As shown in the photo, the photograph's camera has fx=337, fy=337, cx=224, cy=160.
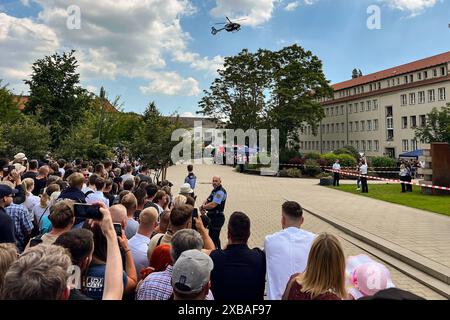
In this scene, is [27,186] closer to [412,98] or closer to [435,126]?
[435,126]

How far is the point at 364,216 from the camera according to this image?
42.6ft

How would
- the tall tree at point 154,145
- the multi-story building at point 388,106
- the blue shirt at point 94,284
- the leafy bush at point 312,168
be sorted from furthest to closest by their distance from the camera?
1. the multi-story building at point 388,106
2. the leafy bush at point 312,168
3. the tall tree at point 154,145
4. the blue shirt at point 94,284

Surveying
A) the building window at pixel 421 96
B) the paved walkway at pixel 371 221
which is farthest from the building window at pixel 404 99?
the paved walkway at pixel 371 221

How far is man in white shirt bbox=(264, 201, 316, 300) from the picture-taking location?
10.9 ft

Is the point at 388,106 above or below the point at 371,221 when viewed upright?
above

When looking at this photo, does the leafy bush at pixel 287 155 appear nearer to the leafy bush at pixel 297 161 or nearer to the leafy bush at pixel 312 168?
the leafy bush at pixel 297 161

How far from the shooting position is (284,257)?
340 centimetres

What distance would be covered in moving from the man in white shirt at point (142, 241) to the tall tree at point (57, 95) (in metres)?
20.2

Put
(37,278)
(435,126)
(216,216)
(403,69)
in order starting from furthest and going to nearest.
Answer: (403,69) → (435,126) → (216,216) → (37,278)

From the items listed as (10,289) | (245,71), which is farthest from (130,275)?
(245,71)

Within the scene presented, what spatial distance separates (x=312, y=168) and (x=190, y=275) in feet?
110

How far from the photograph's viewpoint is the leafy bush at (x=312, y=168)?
34.3 metres

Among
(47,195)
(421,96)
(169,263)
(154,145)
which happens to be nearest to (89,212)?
(169,263)

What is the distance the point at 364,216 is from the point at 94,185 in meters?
10.1
